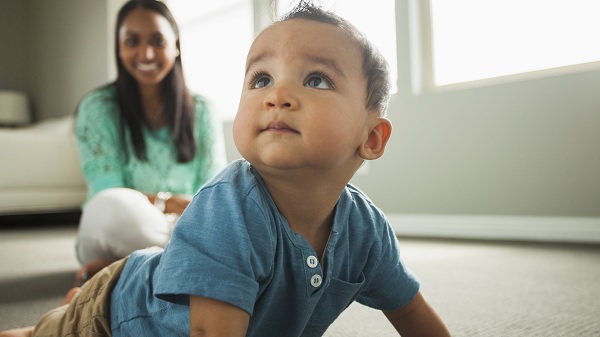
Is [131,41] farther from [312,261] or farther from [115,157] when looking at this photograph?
[312,261]

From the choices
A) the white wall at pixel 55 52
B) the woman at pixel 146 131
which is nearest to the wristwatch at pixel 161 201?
the woman at pixel 146 131

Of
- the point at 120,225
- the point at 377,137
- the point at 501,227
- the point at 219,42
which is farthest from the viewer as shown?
the point at 219,42

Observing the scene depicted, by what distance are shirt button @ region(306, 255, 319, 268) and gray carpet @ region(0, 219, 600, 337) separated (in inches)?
12.0

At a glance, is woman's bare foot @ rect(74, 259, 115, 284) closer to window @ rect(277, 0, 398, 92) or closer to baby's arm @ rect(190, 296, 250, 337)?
baby's arm @ rect(190, 296, 250, 337)

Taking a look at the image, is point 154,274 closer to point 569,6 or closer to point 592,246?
point 592,246

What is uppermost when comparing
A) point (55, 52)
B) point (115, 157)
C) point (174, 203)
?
point (55, 52)

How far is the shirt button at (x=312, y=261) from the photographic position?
515 millimetres

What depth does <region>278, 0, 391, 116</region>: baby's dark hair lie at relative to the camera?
0.53 meters

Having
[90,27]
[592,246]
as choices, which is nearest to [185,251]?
[592,246]

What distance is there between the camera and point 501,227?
196 cm

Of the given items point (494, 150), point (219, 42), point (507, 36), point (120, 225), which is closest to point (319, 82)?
point (120, 225)

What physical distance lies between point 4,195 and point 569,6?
8.86 ft

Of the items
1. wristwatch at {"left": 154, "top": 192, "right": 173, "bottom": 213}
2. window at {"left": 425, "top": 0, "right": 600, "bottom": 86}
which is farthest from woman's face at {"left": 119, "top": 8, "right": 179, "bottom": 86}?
window at {"left": 425, "top": 0, "right": 600, "bottom": 86}

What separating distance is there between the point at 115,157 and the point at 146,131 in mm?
99
